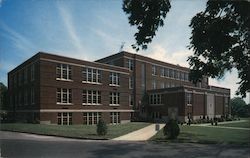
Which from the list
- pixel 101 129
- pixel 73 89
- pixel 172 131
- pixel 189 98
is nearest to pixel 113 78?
pixel 73 89

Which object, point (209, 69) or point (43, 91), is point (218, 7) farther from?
point (43, 91)

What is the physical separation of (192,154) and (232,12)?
6.80m

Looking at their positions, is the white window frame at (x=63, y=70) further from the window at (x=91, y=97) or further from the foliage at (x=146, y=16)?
the foliage at (x=146, y=16)

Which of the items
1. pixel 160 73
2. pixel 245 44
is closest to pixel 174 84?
pixel 160 73

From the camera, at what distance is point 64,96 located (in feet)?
88.0

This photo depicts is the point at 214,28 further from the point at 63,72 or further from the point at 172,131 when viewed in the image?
the point at 63,72

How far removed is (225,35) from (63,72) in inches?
524

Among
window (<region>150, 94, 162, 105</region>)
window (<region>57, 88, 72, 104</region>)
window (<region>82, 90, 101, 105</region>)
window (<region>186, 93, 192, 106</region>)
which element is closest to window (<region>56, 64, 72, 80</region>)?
window (<region>57, 88, 72, 104</region>)

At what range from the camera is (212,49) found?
628 inches

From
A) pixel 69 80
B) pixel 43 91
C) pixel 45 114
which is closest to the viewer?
pixel 69 80

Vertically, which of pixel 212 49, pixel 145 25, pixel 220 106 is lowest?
pixel 220 106

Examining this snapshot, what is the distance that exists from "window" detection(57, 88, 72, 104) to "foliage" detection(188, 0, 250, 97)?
34.9ft

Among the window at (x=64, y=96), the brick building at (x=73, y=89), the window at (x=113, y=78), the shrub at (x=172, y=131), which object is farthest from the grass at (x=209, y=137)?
the window at (x=64, y=96)

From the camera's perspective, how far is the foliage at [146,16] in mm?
14510
